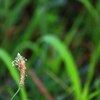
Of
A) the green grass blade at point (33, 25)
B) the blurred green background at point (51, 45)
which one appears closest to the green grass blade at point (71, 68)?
the blurred green background at point (51, 45)

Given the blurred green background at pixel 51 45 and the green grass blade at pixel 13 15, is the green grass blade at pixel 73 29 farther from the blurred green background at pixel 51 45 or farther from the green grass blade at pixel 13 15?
the green grass blade at pixel 13 15

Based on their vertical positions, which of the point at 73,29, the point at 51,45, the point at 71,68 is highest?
the point at 73,29

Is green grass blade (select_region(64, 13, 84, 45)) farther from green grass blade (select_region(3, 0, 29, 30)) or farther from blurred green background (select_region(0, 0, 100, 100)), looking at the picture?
green grass blade (select_region(3, 0, 29, 30))

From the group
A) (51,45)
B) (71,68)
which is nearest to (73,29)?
(51,45)

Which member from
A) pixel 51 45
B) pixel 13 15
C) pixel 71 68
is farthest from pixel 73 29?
pixel 71 68

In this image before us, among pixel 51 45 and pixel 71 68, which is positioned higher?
pixel 51 45

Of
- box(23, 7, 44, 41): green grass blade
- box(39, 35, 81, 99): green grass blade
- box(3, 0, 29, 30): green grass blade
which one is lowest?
box(39, 35, 81, 99): green grass blade

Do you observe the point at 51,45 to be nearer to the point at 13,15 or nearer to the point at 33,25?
the point at 33,25

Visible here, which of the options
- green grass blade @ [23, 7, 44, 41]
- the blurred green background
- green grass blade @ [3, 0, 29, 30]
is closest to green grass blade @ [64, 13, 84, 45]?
the blurred green background

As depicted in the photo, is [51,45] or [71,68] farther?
[51,45]
